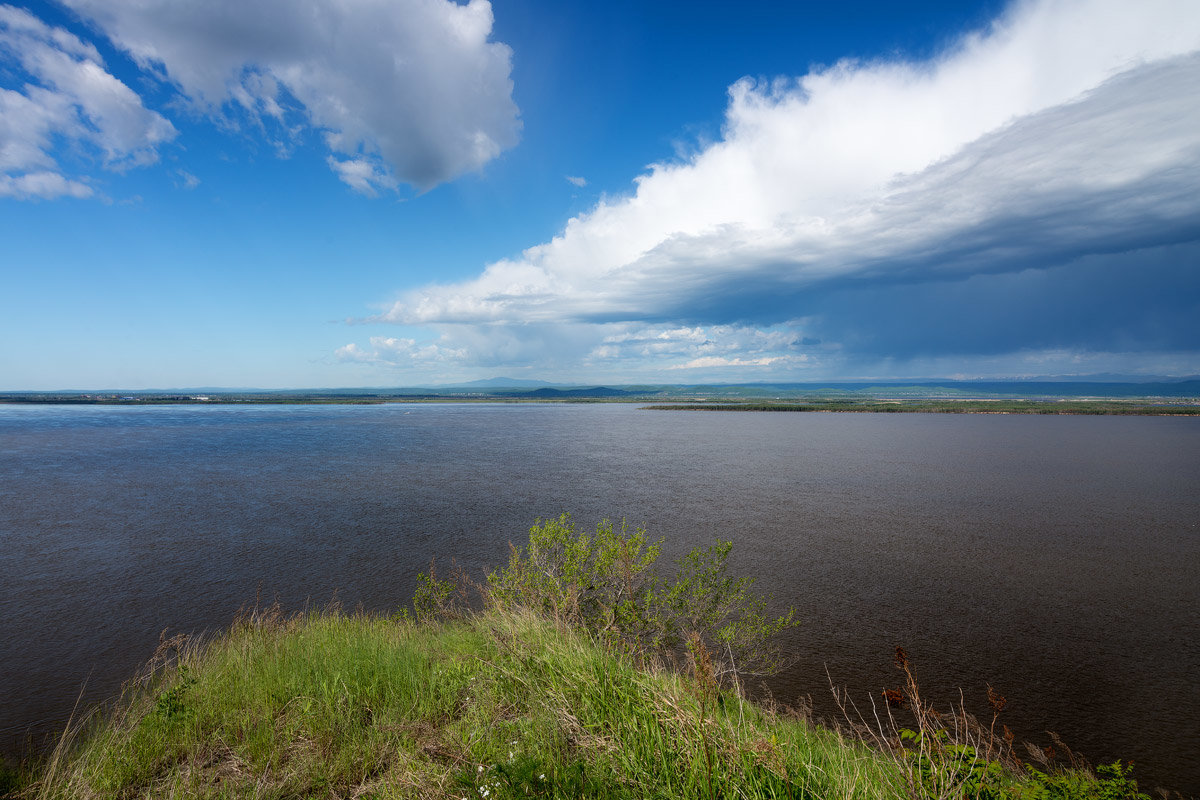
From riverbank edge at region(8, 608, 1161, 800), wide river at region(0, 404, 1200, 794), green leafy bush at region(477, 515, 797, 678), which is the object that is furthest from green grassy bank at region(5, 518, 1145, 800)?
wide river at region(0, 404, 1200, 794)

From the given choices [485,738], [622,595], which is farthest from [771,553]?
[485,738]

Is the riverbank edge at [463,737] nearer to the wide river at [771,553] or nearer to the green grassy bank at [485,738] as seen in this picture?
the green grassy bank at [485,738]

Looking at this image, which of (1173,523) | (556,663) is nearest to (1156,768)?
(556,663)

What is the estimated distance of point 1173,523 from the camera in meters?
27.6

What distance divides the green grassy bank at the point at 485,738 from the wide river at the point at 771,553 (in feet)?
12.3

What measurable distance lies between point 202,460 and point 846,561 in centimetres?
5361

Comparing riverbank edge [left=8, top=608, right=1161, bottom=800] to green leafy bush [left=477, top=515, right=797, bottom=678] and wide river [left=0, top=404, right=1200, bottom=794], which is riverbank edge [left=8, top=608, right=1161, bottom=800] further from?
wide river [left=0, top=404, right=1200, bottom=794]

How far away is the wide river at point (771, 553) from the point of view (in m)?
12.6

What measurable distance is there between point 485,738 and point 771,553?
18946mm

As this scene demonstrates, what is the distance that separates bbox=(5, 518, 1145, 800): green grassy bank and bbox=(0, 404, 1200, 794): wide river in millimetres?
3749

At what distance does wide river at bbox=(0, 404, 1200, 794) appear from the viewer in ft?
41.3

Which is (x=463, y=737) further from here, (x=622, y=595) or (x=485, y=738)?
(x=622, y=595)

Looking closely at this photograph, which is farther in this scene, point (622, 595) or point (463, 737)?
point (622, 595)

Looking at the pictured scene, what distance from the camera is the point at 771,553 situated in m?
22.4
